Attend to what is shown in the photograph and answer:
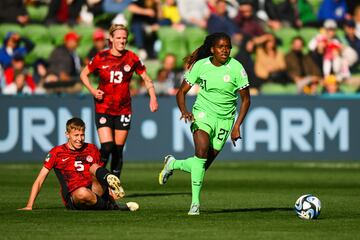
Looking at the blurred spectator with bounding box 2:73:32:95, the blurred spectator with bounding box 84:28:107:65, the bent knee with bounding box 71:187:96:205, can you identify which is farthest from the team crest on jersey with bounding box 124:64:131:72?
the blurred spectator with bounding box 84:28:107:65

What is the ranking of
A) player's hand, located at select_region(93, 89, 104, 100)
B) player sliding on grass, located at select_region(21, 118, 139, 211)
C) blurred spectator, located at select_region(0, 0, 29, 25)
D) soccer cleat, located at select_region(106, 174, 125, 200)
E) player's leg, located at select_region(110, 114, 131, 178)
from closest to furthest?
1. soccer cleat, located at select_region(106, 174, 125, 200)
2. player sliding on grass, located at select_region(21, 118, 139, 211)
3. player's hand, located at select_region(93, 89, 104, 100)
4. player's leg, located at select_region(110, 114, 131, 178)
5. blurred spectator, located at select_region(0, 0, 29, 25)

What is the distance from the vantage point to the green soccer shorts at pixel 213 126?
1137 centimetres

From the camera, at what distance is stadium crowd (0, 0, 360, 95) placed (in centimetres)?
2308

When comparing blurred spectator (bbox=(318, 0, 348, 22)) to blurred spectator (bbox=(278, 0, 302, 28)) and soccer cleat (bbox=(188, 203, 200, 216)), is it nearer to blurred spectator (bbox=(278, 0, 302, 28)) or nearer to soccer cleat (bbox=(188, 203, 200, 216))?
blurred spectator (bbox=(278, 0, 302, 28))

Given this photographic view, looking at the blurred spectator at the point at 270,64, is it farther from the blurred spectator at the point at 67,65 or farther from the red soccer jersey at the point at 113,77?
the red soccer jersey at the point at 113,77

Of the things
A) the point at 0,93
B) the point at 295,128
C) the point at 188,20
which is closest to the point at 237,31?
the point at 188,20

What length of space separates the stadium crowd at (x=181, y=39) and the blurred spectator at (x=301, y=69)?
2 cm

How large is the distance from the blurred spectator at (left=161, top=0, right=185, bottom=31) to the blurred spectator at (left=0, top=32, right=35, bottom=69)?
11.0 feet

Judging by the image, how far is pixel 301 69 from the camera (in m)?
24.2

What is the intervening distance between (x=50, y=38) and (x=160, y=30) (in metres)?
2.54

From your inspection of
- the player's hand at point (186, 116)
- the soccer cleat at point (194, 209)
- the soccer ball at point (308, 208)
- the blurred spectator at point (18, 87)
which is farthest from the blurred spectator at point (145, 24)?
the soccer ball at point (308, 208)

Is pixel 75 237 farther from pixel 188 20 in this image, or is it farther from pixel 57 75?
pixel 188 20

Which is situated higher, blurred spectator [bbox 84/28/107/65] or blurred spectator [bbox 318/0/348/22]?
blurred spectator [bbox 318/0/348/22]

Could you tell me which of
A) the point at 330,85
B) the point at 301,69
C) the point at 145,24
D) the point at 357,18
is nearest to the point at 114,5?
the point at 145,24
